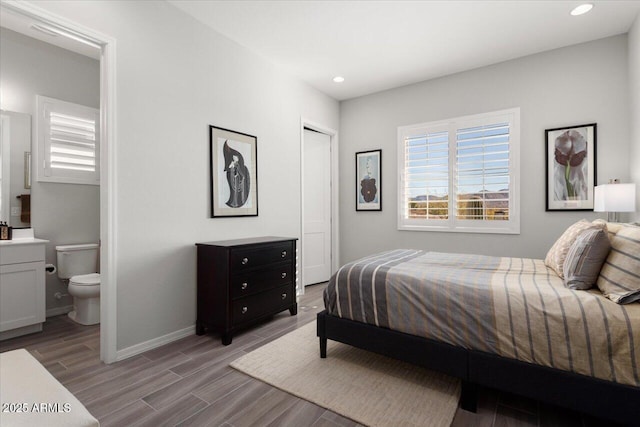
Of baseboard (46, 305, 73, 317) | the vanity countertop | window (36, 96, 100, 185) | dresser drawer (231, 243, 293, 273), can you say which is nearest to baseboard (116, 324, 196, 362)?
dresser drawer (231, 243, 293, 273)

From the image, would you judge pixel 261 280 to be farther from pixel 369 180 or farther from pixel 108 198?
pixel 369 180

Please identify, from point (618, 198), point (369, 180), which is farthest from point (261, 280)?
point (618, 198)

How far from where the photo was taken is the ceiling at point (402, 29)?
2.89 metres

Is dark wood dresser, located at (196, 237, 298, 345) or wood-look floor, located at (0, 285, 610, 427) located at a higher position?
dark wood dresser, located at (196, 237, 298, 345)

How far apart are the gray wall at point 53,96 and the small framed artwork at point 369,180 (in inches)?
141

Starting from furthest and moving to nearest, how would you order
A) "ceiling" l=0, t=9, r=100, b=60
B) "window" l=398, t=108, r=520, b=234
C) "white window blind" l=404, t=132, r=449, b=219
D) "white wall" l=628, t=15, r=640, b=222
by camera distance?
"white window blind" l=404, t=132, r=449, b=219, "window" l=398, t=108, r=520, b=234, "ceiling" l=0, t=9, r=100, b=60, "white wall" l=628, t=15, r=640, b=222

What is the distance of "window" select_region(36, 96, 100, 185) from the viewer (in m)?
3.53

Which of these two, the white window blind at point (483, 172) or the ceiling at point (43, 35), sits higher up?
the ceiling at point (43, 35)

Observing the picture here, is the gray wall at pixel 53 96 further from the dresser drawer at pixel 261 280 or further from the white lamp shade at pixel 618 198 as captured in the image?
the white lamp shade at pixel 618 198

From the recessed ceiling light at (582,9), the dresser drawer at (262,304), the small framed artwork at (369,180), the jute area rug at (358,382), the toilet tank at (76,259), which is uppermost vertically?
the recessed ceiling light at (582,9)

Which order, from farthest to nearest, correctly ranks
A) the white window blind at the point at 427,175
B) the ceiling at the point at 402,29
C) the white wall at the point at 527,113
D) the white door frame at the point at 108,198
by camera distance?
the white window blind at the point at 427,175, the white wall at the point at 527,113, the ceiling at the point at 402,29, the white door frame at the point at 108,198

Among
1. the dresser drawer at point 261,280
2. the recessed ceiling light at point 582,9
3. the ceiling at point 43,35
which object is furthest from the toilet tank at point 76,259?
the recessed ceiling light at point 582,9

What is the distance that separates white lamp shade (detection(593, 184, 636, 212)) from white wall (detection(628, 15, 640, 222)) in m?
0.31

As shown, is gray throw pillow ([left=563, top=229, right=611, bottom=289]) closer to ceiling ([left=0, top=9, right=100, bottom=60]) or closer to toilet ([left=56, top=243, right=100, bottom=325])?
toilet ([left=56, top=243, right=100, bottom=325])
